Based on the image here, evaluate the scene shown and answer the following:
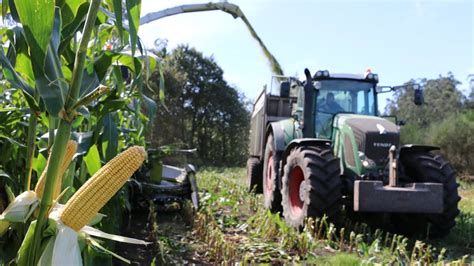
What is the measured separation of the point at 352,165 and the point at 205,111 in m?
20.6

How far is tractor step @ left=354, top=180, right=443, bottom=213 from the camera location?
4.42 meters

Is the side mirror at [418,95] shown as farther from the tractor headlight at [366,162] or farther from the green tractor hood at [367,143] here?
the tractor headlight at [366,162]

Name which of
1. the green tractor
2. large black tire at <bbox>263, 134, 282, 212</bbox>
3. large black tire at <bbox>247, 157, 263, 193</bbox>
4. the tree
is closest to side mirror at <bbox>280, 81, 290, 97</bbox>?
the green tractor

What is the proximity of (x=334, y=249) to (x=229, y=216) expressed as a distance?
203cm

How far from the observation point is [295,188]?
5.47m

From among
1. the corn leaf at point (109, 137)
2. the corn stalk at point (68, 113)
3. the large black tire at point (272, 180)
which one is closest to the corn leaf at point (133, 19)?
the corn stalk at point (68, 113)

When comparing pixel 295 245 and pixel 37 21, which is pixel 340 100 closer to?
pixel 295 245

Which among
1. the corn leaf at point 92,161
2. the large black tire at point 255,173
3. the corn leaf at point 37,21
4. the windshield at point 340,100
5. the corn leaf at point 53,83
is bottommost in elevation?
the large black tire at point 255,173

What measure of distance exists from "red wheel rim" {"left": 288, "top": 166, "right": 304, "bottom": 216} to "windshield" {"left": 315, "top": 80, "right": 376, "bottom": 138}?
33.1 inches

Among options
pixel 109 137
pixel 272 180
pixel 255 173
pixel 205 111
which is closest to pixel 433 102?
pixel 205 111

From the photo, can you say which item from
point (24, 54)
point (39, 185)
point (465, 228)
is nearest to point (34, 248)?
point (39, 185)

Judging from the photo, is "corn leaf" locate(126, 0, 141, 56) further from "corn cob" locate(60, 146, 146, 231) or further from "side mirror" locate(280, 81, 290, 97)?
"side mirror" locate(280, 81, 290, 97)

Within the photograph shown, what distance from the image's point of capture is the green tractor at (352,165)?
14.8ft

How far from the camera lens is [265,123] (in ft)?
26.5
